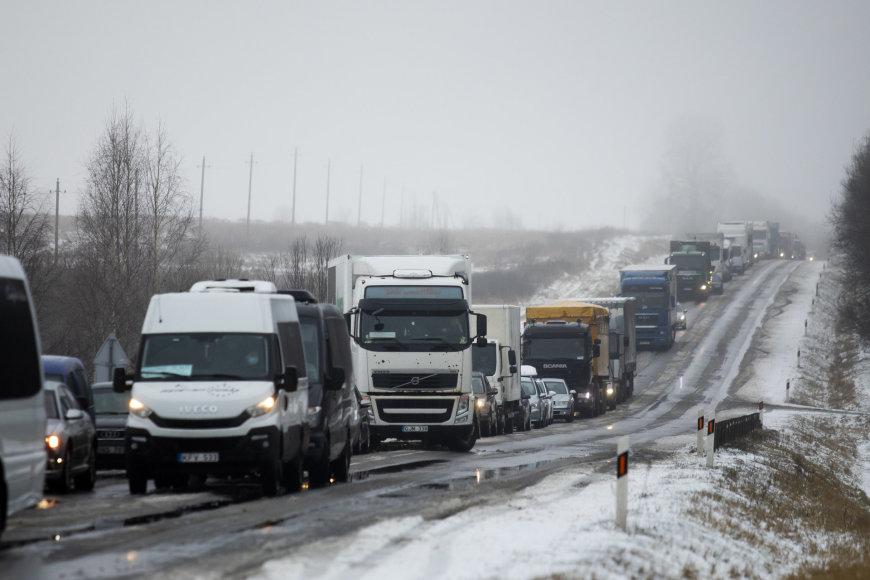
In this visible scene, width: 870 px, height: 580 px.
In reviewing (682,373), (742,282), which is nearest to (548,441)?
(682,373)

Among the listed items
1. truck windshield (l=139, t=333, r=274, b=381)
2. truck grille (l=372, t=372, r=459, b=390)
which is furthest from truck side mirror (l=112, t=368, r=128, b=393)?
truck grille (l=372, t=372, r=459, b=390)

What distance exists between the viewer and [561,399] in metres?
42.9

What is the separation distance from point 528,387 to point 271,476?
25.0 m

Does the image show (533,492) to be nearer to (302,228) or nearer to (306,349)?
(306,349)

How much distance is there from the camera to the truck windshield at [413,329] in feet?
78.7

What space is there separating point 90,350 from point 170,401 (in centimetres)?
3131

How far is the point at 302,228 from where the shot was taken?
14662 cm

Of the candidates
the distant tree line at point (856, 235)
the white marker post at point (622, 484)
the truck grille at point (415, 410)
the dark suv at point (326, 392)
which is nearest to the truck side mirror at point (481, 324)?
the truck grille at point (415, 410)

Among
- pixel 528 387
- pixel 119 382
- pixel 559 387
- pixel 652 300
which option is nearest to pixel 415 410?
pixel 119 382

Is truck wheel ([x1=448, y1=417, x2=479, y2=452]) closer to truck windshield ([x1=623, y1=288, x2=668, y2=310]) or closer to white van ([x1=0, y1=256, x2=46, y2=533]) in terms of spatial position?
white van ([x1=0, y1=256, x2=46, y2=533])

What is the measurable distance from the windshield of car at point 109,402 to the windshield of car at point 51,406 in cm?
539

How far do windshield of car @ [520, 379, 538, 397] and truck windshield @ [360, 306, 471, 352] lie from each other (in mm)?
14642

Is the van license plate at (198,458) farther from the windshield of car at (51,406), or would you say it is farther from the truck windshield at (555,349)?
the truck windshield at (555,349)

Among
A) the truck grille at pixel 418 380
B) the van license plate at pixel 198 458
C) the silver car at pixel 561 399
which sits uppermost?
the van license plate at pixel 198 458
